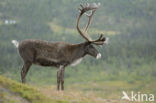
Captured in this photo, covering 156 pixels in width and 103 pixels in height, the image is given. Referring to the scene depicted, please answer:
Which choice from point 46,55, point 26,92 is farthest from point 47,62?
point 26,92

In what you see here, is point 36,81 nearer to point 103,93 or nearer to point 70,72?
point 70,72

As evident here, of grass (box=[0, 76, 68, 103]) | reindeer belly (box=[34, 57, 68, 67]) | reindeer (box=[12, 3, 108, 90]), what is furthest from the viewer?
reindeer belly (box=[34, 57, 68, 67])

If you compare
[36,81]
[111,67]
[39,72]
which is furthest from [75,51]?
[111,67]

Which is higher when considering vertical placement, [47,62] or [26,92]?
[47,62]

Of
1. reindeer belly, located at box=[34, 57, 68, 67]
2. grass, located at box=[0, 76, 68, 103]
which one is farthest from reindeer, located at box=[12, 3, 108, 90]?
grass, located at box=[0, 76, 68, 103]

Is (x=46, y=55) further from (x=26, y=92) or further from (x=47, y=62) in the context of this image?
(x=26, y=92)

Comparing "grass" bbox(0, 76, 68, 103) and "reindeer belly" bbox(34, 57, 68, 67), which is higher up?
"reindeer belly" bbox(34, 57, 68, 67)

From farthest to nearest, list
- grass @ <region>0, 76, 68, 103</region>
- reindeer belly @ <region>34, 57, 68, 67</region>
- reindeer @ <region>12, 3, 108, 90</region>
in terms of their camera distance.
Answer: reindeer belly @ <region>34, 57, 68, 67</region>
reindeer @ <region>12, 3, 108, 90</region>
grass @ <region>0, 76, 68, 103</region>

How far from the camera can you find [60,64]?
18234mm

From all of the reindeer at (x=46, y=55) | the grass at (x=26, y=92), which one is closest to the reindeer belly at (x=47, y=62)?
the reindeer at (x=46, y=55)

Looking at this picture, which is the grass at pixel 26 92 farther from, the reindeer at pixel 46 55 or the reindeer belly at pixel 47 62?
the reindeer belly at pixel 47 62

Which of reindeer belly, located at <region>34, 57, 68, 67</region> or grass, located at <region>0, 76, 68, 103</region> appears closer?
grass, located at <region>0, 76, 68, 103</region>

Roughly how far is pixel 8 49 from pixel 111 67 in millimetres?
54405

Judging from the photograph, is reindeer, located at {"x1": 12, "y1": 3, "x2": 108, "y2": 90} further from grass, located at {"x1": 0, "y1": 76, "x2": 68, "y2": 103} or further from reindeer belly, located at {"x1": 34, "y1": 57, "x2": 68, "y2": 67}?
grass, located at {"x1": 0, "y1": 76, "x2": 68, "y2": 103}
